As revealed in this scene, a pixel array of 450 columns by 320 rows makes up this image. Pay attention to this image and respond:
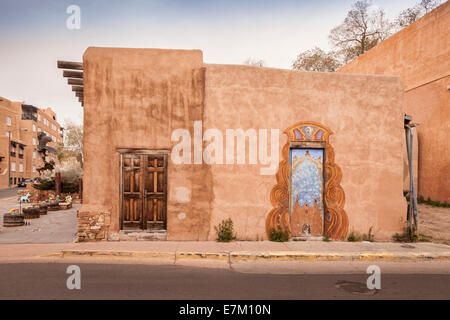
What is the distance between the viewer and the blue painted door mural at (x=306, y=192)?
767cm

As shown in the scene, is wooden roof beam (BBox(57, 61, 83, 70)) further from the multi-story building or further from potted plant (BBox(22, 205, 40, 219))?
the multi-story building

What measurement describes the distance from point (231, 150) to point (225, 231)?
214 centimetres

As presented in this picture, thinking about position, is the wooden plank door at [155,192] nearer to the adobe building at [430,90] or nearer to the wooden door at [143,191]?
the wooden door at [143,191]

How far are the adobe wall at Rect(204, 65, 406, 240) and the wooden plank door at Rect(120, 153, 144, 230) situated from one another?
196 cm

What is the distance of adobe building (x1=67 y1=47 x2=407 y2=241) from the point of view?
7.34 metres

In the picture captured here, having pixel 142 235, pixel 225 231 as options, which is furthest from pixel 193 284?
pixel 142 235

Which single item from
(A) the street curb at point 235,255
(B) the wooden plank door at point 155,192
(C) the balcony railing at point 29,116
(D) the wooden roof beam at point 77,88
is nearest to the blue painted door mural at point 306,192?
(A) the street curb at point 235,255

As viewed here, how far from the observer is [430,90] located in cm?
1379

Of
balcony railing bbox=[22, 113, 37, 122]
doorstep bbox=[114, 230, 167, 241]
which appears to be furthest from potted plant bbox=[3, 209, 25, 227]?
balcony railing bbox=[22, 113, 37, 122]

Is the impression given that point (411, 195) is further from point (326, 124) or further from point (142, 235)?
point (142, 235)

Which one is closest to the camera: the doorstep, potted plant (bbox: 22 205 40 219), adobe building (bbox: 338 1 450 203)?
the doorstep

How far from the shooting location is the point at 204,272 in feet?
17.8
